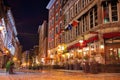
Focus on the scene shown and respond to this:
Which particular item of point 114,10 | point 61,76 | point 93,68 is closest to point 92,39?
point 114,10

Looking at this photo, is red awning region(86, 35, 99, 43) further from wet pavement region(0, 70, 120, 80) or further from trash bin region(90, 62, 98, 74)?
wet pavement region(0, 70, 120, 80)

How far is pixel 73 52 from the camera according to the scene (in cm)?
4431

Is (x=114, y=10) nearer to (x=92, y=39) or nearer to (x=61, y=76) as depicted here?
(x=92, y=39)

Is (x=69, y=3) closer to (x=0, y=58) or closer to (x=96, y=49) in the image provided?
(x=96, y=49)

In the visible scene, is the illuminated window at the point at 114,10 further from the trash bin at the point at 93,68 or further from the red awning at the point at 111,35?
the trash bin at the point at 93,68

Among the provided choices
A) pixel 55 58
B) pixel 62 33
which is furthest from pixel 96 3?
pixel 55 58

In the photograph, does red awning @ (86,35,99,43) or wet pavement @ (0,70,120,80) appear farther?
red awning @ (86,35,99,43)

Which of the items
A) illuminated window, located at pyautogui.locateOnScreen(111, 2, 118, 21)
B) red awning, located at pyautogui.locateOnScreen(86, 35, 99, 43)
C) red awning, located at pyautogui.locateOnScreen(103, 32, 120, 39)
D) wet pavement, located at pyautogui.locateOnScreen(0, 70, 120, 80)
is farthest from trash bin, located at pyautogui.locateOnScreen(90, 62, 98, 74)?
illuminated window, located at pyautogui.locateOnScreen(111, 2, 118, 21)

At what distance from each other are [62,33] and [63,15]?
4224 millimetres

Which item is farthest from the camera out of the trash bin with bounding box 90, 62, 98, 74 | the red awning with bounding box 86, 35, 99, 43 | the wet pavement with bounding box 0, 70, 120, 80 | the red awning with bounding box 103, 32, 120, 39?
the red awning with bounding box 86, 35, 99, 43

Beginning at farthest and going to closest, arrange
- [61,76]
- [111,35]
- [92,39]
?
[92,39], [111,35], [61,76]

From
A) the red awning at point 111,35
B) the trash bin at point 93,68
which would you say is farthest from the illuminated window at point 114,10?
the trash bin at point 93,68

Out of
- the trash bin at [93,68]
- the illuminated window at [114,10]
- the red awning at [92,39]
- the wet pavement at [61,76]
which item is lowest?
the wet pavement at [61,76]

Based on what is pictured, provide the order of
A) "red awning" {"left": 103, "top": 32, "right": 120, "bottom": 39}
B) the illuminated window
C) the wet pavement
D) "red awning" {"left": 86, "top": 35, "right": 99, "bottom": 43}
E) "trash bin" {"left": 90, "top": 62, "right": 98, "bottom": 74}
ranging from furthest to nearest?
"red awning" {"left": 86, "top": 35, "right": 99, "bottom": 43} → the illuminated window → "red awning" {"left": 103, "top": 32, "right": 120, "bottom": 39} → "trash bin" {"left": 90, "top": 62, "right": 98, "bottom": 74} → the wet pavement
